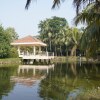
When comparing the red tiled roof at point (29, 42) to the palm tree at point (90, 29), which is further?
the red tiled roof at point (29, 42)

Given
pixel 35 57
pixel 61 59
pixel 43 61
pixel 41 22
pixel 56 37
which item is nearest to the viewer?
pixel 35 57

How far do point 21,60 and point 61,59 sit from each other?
40.6 ft

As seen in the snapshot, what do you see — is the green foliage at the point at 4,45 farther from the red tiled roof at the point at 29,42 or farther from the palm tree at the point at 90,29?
the palm tree at the point at 90,29

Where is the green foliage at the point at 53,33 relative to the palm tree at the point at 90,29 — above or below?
above

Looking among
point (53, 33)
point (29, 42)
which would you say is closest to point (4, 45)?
point (29, 42)

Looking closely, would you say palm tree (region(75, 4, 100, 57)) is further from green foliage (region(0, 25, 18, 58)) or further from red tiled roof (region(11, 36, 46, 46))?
red tiled roof (region(11, 36, 46, 46))

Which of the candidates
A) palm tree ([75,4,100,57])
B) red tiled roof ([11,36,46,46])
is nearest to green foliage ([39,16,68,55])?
red tiled roof ([11,36,46,46])

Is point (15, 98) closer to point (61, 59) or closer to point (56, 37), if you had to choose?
point (61, 59)

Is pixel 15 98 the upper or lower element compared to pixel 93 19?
lower

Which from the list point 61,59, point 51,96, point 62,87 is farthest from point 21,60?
point 51,96

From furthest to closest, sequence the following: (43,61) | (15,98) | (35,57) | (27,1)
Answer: (43,61)
(35,57)
(15,98)
(27,1)

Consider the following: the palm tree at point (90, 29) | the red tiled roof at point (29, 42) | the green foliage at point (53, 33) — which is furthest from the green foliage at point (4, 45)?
the palm tree at point (90, 29)

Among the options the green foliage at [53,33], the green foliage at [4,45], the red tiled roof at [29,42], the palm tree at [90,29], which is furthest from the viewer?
the green foliage at [53,33]

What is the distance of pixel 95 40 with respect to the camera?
54.1ft
